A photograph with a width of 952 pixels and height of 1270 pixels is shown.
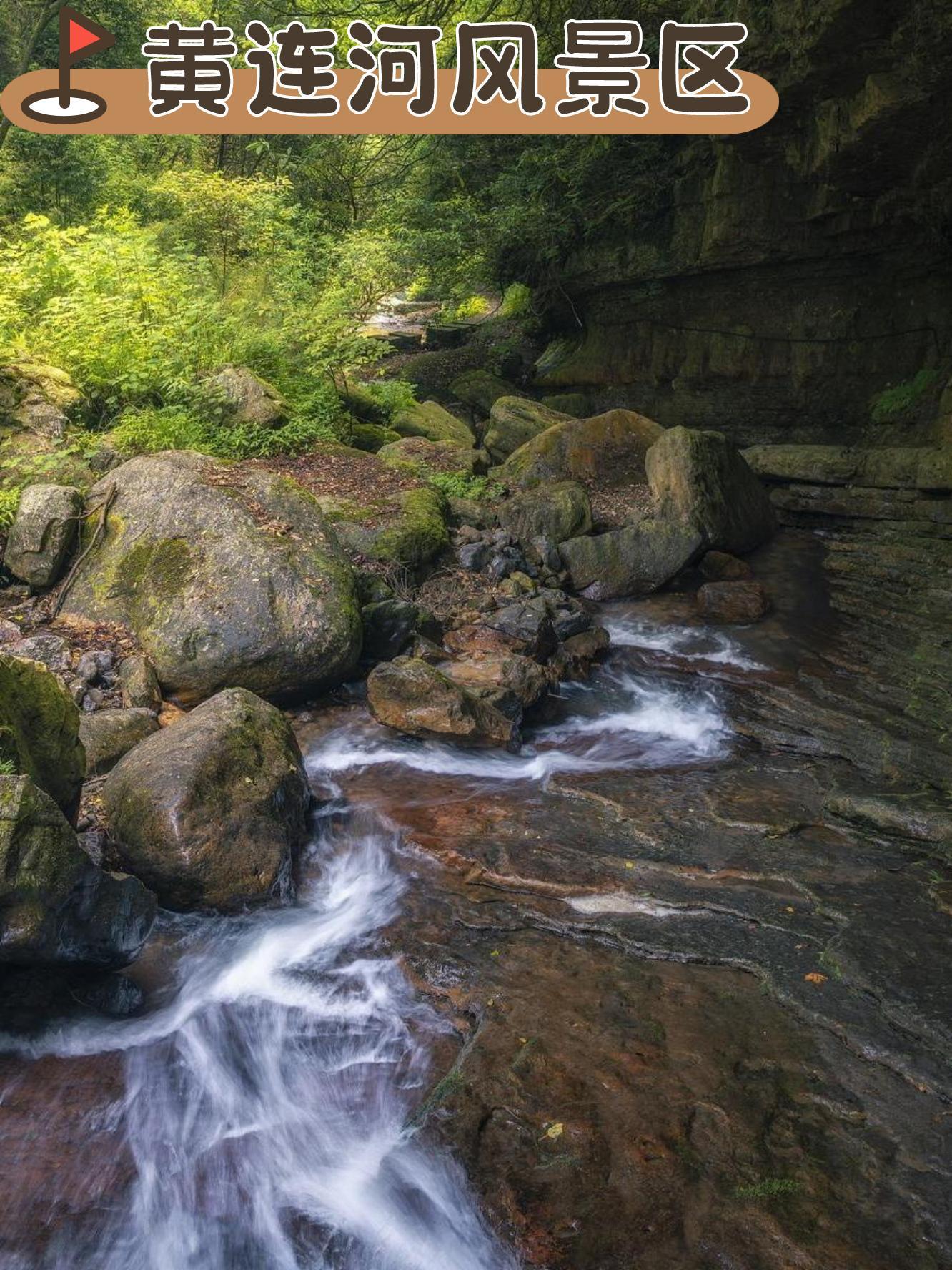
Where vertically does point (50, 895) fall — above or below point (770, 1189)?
above

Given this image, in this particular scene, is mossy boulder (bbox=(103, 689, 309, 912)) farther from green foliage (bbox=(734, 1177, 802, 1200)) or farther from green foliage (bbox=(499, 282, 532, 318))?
green foliage (bbox=(499, 282, 532, 318))

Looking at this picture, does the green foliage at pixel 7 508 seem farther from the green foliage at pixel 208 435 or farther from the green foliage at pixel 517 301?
the green foliage at pixel 517 301

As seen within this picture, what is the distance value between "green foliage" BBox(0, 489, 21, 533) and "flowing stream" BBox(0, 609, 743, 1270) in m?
4.15

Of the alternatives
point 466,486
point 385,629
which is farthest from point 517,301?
point 385,629

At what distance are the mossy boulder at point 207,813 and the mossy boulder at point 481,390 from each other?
1310cm

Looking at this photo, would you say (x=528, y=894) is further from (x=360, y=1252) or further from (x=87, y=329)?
(x=87, y=329)

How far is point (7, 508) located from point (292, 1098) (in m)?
5.89

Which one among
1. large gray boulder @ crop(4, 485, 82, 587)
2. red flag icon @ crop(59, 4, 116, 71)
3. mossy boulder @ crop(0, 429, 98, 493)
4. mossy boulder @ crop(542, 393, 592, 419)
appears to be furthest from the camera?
mossy boulder @ crop(542, 393, 592, 419)

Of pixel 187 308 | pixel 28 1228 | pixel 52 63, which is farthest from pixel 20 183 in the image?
pixel 28 1228

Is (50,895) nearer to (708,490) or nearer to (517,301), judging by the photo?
(708,490)

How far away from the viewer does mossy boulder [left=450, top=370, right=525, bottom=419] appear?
58.0 ft

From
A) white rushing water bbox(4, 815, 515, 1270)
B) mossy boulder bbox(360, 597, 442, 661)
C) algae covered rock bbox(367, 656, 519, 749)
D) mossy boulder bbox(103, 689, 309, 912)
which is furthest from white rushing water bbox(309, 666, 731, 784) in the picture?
white rushing water bbox(4, 815, 515, 1270)

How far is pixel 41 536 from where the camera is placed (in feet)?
24.6

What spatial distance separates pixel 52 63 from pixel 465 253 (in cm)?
1053
